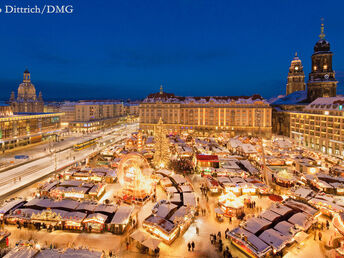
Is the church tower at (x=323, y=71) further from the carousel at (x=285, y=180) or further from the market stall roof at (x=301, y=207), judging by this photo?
the market stall roof at (x=301, y=207)

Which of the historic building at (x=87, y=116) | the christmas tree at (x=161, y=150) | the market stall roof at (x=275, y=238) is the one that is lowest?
the market stall roof at (x=275, y=238)

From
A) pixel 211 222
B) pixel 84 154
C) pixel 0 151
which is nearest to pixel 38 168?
pixel 84 154

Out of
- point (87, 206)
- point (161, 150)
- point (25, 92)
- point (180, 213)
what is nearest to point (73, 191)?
point (87, 206)

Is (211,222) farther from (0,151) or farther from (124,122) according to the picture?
(124,122)

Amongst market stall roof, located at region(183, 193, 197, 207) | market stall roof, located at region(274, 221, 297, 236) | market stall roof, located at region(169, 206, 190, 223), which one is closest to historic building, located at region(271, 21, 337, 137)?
market stall roof, located at region(274, 221, 297, 236)

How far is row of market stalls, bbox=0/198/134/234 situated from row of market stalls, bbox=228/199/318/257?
11134 mm

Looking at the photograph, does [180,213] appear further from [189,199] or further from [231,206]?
[231,206]

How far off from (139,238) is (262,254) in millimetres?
10504

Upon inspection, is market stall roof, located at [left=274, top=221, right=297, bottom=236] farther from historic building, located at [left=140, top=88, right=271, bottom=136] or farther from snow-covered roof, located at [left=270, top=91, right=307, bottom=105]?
snow-covered roof, located at [left=270, top=91, right=307, bottom=105]

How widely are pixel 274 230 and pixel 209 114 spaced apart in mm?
68014

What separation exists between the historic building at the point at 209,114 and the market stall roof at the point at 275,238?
64237 mm

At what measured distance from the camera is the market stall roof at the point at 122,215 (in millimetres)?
22438

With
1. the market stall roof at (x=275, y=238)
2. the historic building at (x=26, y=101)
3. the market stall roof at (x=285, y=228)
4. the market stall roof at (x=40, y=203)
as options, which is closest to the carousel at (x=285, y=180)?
the market stall roof at (x=285, y=228)

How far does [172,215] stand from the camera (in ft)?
77.4
